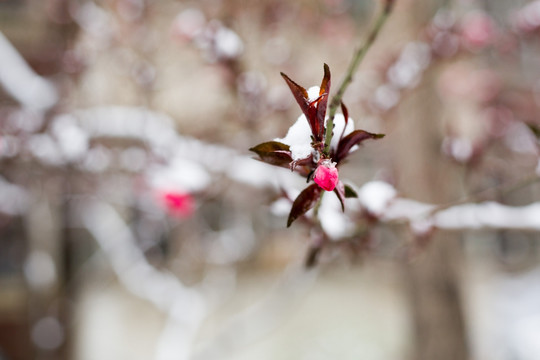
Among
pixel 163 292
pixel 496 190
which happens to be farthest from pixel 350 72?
pixel 163 292

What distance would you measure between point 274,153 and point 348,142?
0.14 metres

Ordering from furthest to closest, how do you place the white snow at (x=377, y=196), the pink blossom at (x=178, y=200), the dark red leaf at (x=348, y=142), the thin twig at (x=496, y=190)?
the pink blossom at (x=178, y=200) → the white snow at (x=377, y=196) → the thin twig at (x=496, y=190) → the dark red leaf at (x=348, y=142)

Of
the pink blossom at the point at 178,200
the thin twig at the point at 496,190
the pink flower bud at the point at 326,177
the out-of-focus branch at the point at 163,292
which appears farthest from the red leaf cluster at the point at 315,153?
the out-of-focus branch at the point at 163,292

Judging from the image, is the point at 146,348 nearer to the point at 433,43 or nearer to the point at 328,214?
the point at 433,43

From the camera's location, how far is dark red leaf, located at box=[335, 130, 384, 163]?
0.80m

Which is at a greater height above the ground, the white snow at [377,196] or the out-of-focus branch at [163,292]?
the out-of-focus branch at [163,292]

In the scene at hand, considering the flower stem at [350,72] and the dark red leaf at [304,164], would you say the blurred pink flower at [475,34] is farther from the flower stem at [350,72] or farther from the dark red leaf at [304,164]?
the dark red leaf at [304,164]

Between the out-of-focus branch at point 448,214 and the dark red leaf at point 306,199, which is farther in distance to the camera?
the out-of-focus branch at point 448,214

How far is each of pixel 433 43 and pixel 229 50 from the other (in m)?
1.29

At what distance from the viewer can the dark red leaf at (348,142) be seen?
801 millimetres

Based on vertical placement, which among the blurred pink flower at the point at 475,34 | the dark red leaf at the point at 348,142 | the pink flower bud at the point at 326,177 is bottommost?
the pink flower bud at the point at 326,177

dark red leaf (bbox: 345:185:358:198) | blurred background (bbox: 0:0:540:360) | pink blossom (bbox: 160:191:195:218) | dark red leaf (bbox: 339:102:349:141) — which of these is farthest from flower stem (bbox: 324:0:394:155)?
pink blossom (bbox: 160:191:195:218)

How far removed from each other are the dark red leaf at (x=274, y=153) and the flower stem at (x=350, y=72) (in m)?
0.06

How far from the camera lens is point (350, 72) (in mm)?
825
